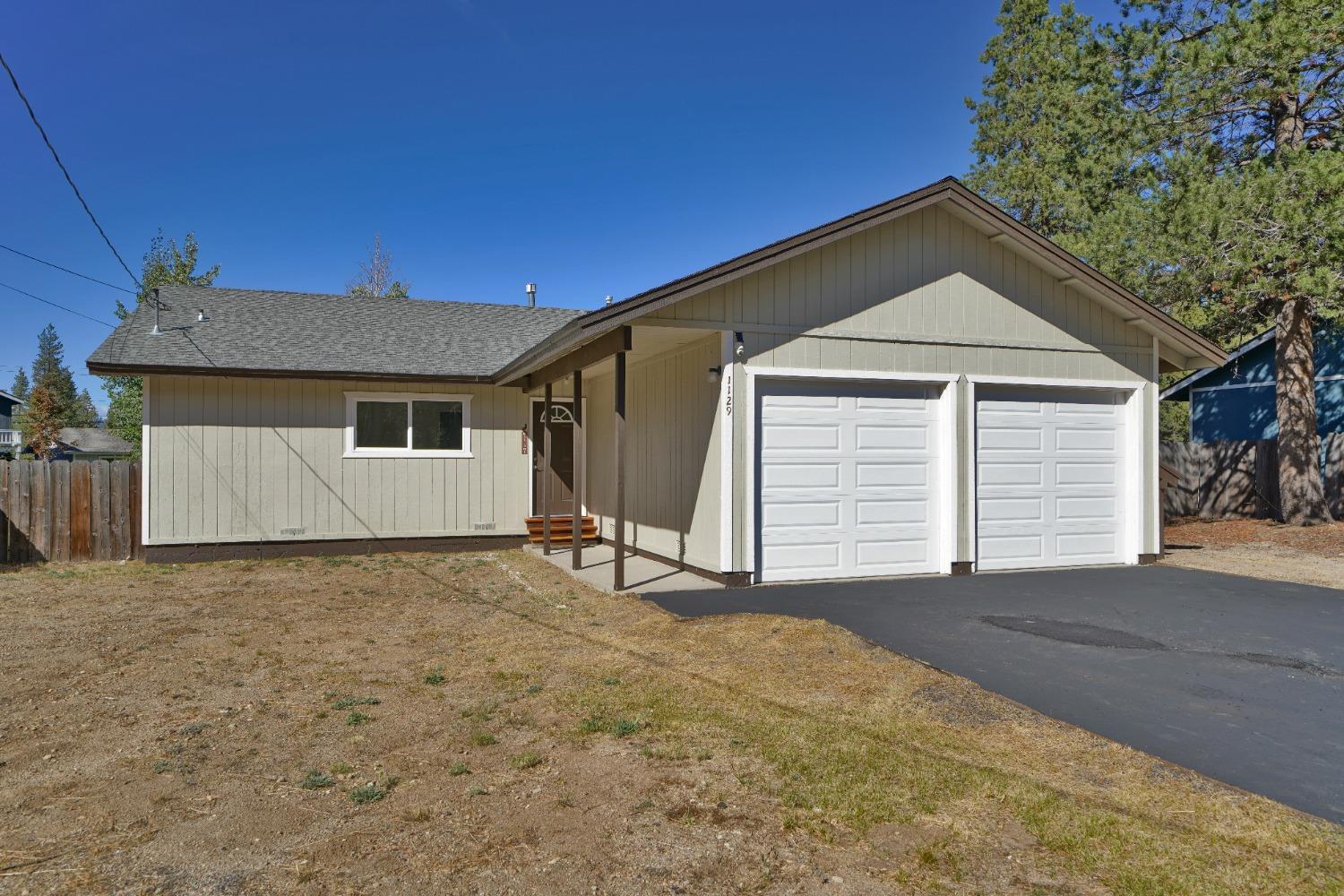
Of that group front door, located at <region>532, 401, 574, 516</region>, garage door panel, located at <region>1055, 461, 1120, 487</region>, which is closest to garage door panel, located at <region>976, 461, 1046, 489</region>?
garage door panel, located at <region>1055, 461, 1120, 487</region>

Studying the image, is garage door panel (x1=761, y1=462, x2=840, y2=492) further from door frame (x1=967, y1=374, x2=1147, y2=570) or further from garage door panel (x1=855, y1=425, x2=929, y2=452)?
door frame (x1=967, y1=374, x2=1147, y2=570)

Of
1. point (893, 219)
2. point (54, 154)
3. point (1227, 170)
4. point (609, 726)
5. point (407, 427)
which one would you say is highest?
point (1227, 170)

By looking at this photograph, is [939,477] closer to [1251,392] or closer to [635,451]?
[635,451]

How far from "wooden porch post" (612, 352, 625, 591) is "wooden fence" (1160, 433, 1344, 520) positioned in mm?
13649

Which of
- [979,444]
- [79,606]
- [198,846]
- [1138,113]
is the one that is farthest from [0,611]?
[1138,113]

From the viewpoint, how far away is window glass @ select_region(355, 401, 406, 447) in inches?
492

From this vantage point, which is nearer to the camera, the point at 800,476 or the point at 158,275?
the point at 800,476

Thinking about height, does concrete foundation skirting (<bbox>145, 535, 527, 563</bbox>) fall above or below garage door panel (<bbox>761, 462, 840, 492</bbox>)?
below

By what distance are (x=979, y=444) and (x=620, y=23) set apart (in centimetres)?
1017

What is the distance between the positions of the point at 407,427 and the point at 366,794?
988cm

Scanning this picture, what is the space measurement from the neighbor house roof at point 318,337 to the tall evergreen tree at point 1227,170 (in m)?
11.0

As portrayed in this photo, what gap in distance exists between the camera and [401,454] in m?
12.6

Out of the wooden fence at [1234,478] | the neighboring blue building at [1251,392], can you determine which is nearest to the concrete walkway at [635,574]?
the wooden fence at [1234,478]

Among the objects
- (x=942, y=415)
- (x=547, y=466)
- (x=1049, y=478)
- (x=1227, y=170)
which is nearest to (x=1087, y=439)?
(x=1049, y=478)
